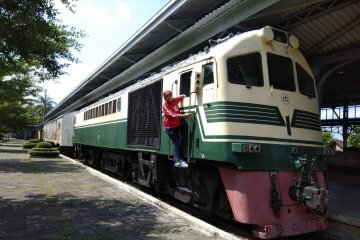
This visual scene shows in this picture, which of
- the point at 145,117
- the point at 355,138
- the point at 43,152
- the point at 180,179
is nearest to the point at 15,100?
the point at 43,152

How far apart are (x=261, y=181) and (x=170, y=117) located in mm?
2381

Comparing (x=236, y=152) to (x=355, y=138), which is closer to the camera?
(x=236, y=152)

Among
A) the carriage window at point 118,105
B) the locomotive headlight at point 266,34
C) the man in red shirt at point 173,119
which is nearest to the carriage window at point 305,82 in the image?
the locomotive headlight at point 266,34

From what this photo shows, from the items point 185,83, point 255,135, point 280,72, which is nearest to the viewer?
point 255,135

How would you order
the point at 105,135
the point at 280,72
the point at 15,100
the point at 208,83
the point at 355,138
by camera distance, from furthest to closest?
the point at 355,138 < the point at 15,100 < the point at 105,135 < the point at 280,72 < the point at 208,83

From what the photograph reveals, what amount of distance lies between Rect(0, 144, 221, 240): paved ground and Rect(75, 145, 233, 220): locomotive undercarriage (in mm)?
579

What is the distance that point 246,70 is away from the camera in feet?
24.0

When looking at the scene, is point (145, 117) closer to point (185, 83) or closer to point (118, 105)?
point (185, 83)

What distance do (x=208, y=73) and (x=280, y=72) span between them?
135cm

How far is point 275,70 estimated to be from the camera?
7.60 metres

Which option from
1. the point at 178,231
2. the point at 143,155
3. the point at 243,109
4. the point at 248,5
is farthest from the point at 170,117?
the point at 248,5

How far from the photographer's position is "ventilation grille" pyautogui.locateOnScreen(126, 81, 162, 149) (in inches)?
386

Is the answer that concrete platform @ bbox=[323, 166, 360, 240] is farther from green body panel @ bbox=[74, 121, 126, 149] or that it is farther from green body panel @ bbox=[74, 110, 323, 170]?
green body panel @ bbox=[74, 121, 126, 149]

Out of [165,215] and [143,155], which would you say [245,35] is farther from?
[143,155]
